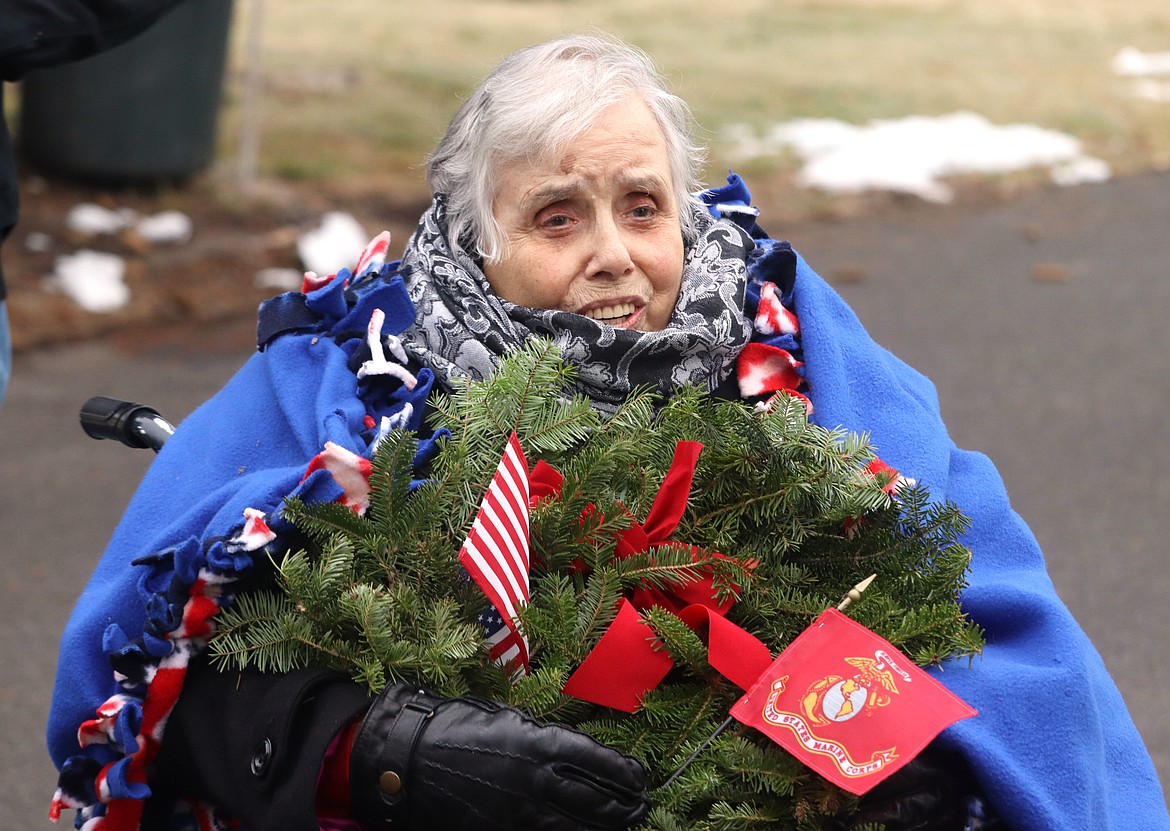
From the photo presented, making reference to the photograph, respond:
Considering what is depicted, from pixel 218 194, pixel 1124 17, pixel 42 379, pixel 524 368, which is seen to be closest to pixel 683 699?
pixel 524 368

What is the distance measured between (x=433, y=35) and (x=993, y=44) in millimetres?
5263

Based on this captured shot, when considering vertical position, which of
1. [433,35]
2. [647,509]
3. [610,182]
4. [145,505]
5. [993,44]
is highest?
[610,182]

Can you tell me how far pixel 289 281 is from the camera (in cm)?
657

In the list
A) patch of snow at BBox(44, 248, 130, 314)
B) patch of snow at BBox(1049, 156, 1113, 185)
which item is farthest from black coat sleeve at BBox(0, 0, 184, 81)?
patch of snow at BBox(1049, 156, 1113, 185)

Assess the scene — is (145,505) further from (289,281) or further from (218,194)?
(218,194)

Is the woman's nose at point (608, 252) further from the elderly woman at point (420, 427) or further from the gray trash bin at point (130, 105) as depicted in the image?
the gray trash bin at point (130, 105)

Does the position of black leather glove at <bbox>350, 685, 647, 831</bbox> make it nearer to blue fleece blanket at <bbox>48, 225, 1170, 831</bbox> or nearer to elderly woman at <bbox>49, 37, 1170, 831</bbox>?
elderly woman at <bbox>49, 37, 1170, 831</bbox>

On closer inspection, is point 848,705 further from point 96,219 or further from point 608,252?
point 96,219

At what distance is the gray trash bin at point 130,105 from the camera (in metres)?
7.11

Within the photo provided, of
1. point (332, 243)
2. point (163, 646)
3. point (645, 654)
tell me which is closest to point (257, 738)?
point (163, 646)

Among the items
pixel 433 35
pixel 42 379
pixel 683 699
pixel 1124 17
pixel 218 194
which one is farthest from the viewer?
pixel 1124 17

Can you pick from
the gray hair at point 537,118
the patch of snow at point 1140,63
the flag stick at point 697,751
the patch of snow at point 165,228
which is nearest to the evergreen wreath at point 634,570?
the flag stick at point 697,751

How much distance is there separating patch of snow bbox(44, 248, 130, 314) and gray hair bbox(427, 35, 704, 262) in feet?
13.8

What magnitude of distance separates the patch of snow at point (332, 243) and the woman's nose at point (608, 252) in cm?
437
